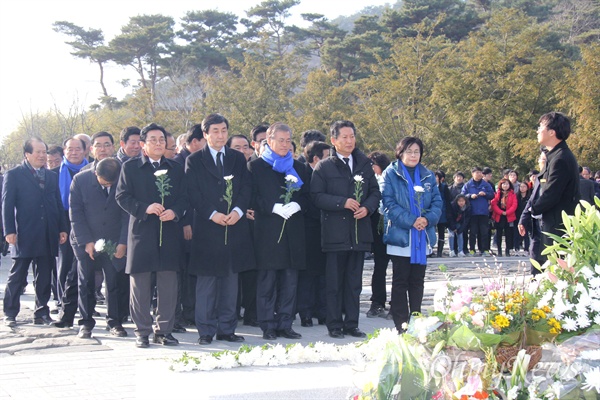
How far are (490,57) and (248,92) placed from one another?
12123 millimetres

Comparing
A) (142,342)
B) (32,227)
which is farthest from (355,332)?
(32,227)

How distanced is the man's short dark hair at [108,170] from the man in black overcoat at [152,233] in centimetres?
62

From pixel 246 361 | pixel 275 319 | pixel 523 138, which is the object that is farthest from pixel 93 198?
pixel 523 138

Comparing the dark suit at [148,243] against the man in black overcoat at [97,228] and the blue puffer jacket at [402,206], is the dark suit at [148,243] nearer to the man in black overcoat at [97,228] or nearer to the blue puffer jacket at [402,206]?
the man in black overcoat at [97,228]


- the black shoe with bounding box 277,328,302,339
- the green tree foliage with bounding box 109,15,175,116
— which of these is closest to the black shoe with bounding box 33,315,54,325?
the black shoe with bounding box 277,328,302,339

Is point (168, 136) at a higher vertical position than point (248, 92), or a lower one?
lower

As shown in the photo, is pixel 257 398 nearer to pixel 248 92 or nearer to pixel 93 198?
pixel 93 198

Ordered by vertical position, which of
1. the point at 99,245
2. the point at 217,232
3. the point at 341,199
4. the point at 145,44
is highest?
the point at 145,44

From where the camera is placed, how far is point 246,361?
16.5 ft

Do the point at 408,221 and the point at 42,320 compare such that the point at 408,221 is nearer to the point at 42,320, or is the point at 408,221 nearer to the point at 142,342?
the point at 142,342

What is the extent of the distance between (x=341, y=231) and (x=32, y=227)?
153 inches

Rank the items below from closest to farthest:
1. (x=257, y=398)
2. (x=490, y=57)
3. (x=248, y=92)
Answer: (x=257, y=398) < (x=490, y=57) < (x=248, y=92)

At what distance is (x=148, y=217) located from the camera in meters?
7.47

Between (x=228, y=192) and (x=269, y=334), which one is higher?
→ (x=228, y=192)
